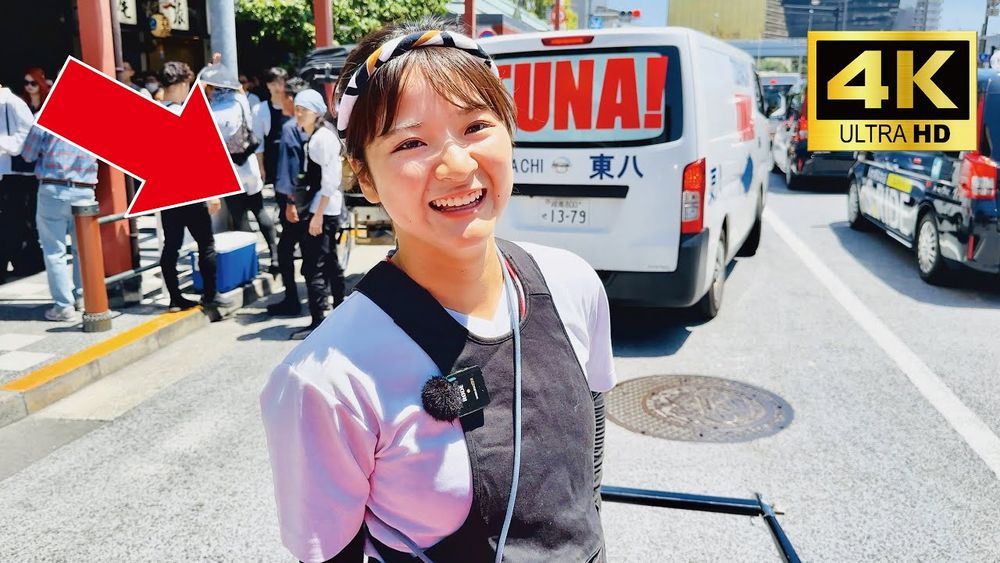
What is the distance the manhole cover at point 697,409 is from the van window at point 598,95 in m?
1.63

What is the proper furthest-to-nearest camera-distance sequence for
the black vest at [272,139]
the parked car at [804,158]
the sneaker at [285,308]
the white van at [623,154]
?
the parked car at [804,158]
the black vest at [272,139]
the sneaker at [285,308]
the white van at [623,154]

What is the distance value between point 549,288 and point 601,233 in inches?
165

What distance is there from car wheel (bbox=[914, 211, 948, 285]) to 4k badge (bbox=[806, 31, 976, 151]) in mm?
716

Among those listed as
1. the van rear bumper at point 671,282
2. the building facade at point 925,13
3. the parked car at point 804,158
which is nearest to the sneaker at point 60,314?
the van rear bumper at point 671,282

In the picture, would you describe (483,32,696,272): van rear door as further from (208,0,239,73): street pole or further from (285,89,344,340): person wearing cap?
→ (208,0,239,73): street pole

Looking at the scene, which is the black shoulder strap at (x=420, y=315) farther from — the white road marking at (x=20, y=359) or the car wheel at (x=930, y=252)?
the car wheel at (x=930, y=252)

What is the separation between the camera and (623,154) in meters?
5.47

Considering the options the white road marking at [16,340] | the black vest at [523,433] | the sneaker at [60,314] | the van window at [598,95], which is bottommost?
the white road marking at [16,340]

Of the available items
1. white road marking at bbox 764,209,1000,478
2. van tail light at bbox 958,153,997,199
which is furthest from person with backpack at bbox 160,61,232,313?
van tail light at bbox 958,153,997,199

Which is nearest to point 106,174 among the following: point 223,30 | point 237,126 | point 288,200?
point 237,126

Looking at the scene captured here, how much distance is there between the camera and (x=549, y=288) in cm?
152

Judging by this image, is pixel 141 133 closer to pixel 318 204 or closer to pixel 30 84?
pixel 318 204

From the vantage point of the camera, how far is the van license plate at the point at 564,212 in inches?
225

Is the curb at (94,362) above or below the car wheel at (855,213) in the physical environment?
below
